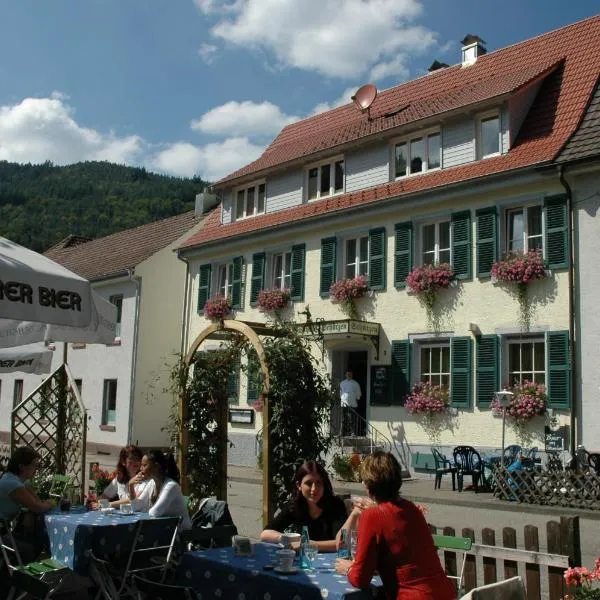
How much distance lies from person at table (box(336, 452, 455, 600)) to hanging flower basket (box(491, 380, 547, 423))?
12.2m

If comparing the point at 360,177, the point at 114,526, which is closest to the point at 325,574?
the point at 114,526

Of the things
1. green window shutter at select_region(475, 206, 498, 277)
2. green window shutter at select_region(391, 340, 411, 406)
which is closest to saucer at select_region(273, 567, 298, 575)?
green window shutter at select_region(475, 206, 498, 277)

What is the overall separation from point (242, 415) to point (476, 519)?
10.9m

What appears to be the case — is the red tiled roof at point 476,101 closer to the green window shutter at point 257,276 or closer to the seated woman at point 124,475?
the green window shutter at point 257,276

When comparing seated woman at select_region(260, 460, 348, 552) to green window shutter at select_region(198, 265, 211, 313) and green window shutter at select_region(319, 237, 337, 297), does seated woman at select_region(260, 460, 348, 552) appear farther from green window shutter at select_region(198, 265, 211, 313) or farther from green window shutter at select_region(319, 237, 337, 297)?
green window shutter at select_region(198, 265, 211, 313)

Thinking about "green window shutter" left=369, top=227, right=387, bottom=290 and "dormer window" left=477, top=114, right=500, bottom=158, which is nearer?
"dormer window" left=477, top=114, right=500, bottom=158

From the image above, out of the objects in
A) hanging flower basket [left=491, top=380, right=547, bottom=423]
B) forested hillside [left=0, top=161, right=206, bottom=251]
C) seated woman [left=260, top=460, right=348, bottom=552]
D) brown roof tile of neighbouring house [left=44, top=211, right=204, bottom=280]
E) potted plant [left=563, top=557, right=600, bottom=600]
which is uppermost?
forested hillside [left=0, top=161, right=206, bottom=251]

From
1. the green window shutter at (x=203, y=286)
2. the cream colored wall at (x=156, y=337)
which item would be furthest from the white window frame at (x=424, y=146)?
the cream colored wall at (x=156, y=337)

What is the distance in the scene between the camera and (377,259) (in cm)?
1981

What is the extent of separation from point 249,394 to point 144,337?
6.64 meters

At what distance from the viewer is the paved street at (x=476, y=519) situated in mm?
11133

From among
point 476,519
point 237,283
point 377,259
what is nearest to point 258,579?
point 476,519

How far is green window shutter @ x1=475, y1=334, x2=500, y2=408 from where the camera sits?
1689cm

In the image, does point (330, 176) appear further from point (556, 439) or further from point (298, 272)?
point (556, 439)
